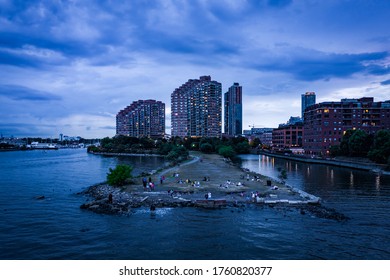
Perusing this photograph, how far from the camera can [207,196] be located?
128 ft

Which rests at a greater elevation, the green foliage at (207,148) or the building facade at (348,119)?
the building facade at (348,119)

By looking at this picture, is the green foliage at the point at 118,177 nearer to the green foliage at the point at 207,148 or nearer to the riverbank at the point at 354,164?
Result: the riverbank at the point at 354,164

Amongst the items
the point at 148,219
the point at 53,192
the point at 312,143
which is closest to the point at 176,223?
the point at 148,219

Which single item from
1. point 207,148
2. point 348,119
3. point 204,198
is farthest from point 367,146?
point 207,148

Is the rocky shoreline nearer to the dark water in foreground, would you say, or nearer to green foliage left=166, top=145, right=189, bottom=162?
the dark water in foreground

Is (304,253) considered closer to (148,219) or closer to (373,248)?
(373,248)

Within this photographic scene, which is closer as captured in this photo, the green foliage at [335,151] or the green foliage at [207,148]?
the green foliage at [335,151]

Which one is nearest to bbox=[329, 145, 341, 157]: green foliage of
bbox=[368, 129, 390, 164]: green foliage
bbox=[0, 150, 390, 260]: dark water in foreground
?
bbox=[368, 129, 390, 164]: green foliage

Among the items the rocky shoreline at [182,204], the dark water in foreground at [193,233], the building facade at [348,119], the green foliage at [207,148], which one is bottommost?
the dark water in foreground at [193,233]

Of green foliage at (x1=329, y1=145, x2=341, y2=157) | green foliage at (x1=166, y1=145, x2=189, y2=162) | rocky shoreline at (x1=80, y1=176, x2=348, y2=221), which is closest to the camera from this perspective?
rocky shoreline at (x1=80, y1=176, x2=348, y2=221)

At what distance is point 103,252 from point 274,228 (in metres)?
17.1

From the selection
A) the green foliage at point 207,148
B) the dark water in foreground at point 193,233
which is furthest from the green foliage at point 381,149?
the green foliage at point 207,148

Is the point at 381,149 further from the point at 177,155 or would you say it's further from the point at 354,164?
the point at 177,155

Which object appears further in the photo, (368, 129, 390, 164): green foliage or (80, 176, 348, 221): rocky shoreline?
(368, 129, 390, 164): green foliage
